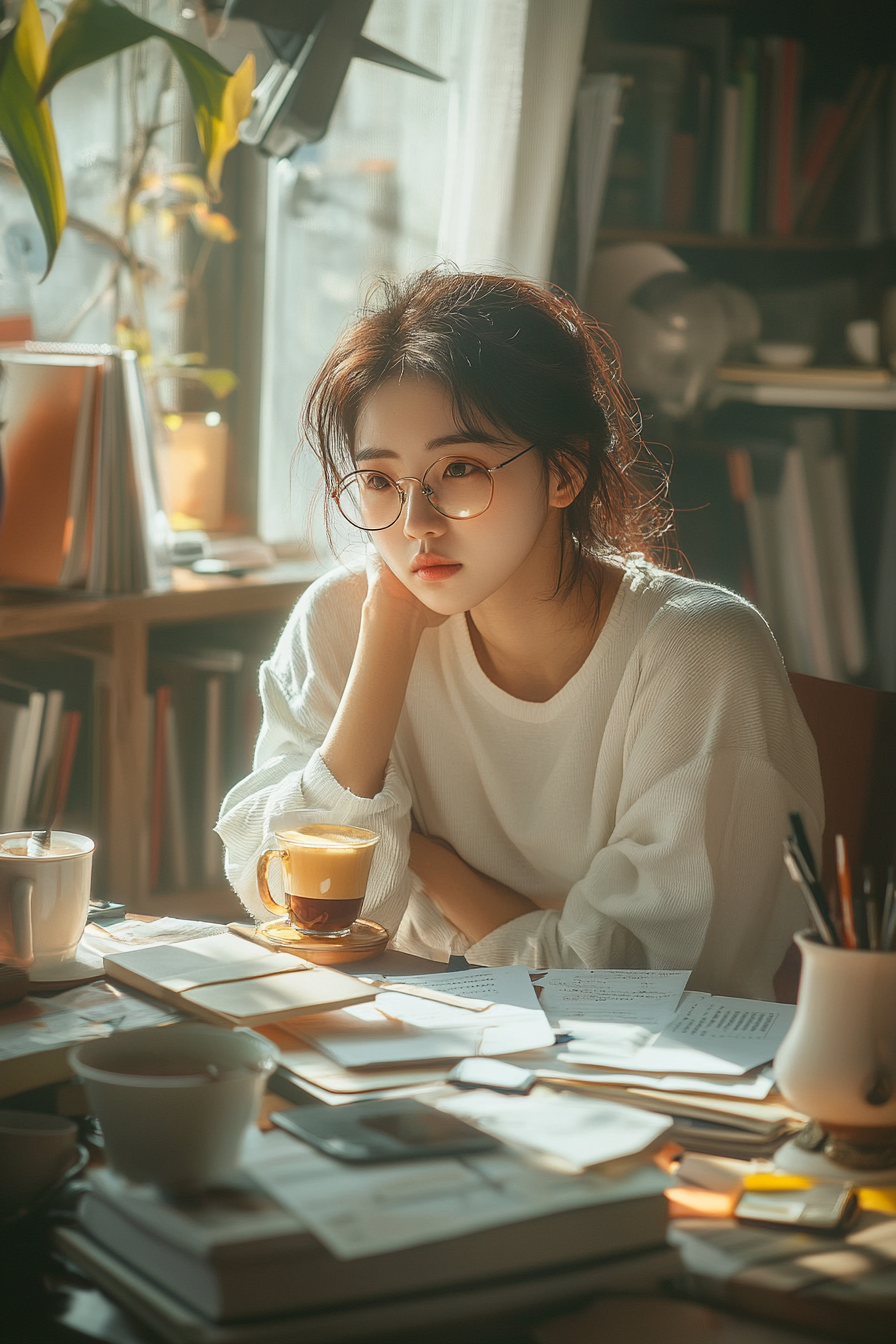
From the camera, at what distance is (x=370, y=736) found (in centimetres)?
143

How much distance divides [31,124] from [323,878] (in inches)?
31.3

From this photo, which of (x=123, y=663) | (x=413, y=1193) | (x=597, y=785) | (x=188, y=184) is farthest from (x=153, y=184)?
(x=413, y=1193)

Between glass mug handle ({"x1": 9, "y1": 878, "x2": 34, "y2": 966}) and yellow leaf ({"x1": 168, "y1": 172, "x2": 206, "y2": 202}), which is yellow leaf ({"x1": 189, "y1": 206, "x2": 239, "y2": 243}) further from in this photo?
glass mug handle ({"x1": 9, "y1": 878, "x2": 34, "y2": 966})

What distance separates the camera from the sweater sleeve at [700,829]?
1.27m

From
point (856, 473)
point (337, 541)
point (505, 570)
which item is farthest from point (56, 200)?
point (856, 473)

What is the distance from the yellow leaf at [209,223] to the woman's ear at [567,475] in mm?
1422

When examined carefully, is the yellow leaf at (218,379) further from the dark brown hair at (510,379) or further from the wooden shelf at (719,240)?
the dark brown hair at (510,379)

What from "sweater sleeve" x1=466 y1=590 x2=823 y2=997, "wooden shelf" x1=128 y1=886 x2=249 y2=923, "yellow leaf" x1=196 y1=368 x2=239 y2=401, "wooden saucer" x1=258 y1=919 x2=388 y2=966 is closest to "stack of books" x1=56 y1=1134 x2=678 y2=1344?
"wooden saucer" x1=258 y1=919 x2=388 y2=966

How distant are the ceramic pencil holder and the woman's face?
67 centimetres

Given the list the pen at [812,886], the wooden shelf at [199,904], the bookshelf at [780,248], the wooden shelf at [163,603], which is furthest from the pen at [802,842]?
the bookshelf at [780,248]

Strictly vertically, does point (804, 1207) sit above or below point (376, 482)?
below

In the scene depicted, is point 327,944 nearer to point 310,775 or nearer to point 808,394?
point 310,775

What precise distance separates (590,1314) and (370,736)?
2.75ft

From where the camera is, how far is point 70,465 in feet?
6.62
